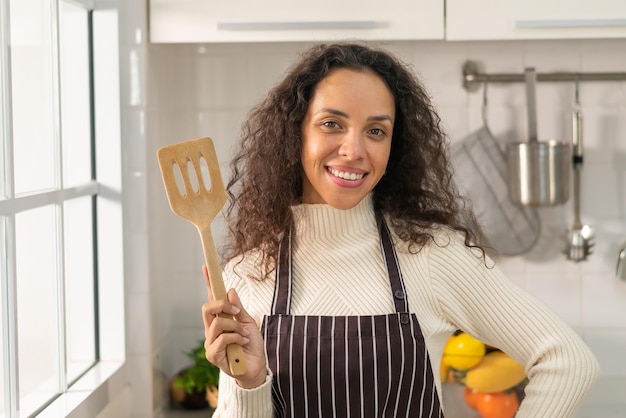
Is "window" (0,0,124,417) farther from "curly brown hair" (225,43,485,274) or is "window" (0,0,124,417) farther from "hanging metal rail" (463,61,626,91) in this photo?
"hanging metal rail" (463,61,626,91)

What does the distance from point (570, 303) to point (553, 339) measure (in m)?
0.85

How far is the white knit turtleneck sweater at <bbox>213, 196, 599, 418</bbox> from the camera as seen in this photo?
1.25 meters

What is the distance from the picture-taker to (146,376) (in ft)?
5.93

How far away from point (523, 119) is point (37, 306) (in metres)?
1.16

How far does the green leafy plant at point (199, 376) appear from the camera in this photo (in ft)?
6.34

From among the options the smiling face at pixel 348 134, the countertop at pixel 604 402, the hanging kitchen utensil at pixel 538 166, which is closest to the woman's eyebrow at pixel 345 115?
the smiling face at pixel 348 134

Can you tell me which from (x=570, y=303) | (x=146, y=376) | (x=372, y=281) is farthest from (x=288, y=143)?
(x=570, y=303)

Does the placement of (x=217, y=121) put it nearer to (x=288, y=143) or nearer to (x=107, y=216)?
(x=107, y=216)

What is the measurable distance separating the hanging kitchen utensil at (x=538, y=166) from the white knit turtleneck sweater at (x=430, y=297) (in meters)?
0.67

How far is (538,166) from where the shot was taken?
6.34 feet

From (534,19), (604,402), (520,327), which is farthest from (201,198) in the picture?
(604,402)

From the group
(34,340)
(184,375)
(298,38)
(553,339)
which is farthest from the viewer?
(184,375)

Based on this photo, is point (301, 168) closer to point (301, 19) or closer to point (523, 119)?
point (301, 19)

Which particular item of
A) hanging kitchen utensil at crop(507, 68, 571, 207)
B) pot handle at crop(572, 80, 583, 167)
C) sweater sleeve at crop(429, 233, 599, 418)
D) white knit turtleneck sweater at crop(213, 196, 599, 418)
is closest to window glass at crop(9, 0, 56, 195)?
white knit turtleneck sweater at crop(213, 196, 599, 418)
